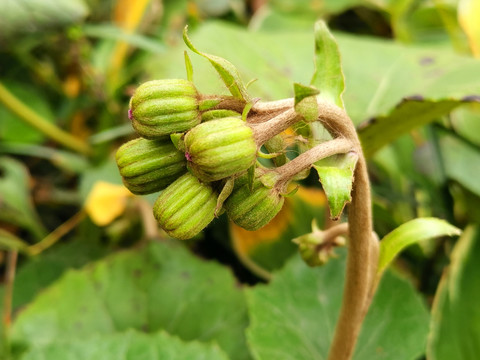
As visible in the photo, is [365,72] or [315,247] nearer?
[315,247]

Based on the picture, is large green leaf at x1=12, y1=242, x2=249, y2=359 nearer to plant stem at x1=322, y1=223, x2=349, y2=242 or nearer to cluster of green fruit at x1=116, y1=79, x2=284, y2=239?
plant stem at x1=322, y1=223, x2=349, y2=242

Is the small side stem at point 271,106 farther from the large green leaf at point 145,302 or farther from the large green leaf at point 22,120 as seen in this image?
the large green leaf at point 22,120

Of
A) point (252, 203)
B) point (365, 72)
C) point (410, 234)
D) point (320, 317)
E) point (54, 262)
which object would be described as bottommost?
point (54, 262)

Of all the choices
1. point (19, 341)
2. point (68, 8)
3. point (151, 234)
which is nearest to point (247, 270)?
point (151, 234)

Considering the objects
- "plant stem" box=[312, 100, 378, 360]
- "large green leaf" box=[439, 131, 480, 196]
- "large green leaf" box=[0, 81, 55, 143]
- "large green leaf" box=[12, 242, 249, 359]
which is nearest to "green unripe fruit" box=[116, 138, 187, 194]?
"plant stem" box=[312, 100, 378, 360]

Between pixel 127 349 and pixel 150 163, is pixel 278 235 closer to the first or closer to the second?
pixel 127 349

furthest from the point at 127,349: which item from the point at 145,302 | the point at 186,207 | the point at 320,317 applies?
the point at 186,207
